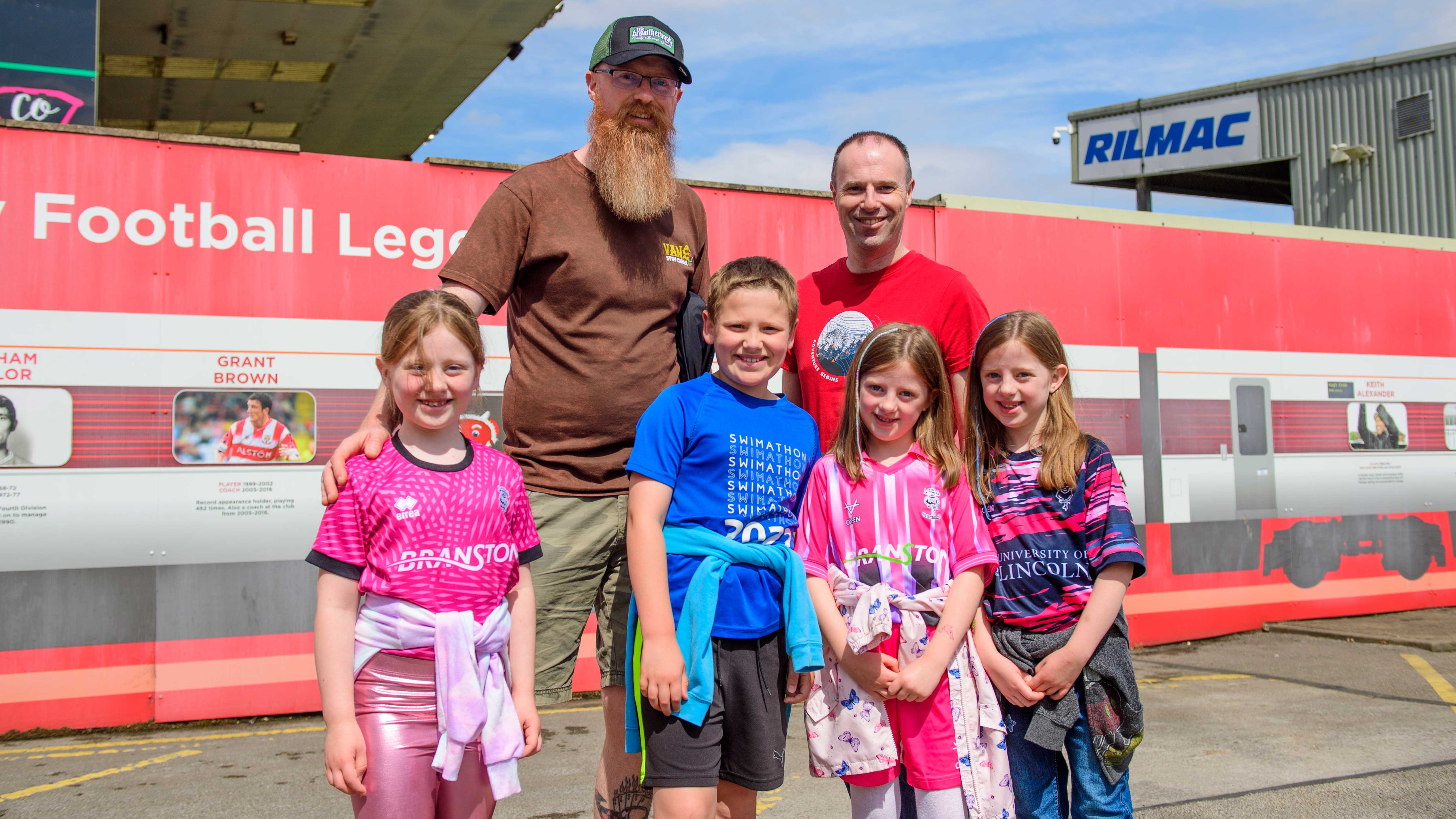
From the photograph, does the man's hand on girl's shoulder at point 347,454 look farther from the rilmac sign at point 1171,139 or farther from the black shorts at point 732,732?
the rilmac sign at point 1171,139

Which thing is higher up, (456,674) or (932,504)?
(932,504)

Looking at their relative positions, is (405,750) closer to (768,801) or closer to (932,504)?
(932,504)

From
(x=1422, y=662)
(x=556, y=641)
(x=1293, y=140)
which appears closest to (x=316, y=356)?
(x=556, y=641)

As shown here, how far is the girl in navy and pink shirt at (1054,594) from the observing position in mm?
2379

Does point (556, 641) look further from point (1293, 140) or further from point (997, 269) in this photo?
point (1293, 140)

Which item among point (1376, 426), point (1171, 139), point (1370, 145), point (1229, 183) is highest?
point (1171, 139)

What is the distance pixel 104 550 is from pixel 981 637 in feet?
16.1

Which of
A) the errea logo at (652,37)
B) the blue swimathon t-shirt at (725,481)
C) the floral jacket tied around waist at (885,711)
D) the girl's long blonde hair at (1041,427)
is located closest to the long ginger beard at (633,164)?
the errea logo at (652,37)

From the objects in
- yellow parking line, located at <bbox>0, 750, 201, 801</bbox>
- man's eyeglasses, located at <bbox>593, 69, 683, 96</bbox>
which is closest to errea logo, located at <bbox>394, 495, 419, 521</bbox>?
man's eyeglasses, located at <bbox>593, 69, 683, 96</bbox>

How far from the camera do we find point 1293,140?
15.9 m

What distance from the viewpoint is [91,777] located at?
4.56 meters

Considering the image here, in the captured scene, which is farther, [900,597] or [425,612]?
[900,597]

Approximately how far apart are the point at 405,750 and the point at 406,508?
1.53 ft

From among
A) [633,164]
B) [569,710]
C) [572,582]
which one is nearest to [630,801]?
[572,582]
